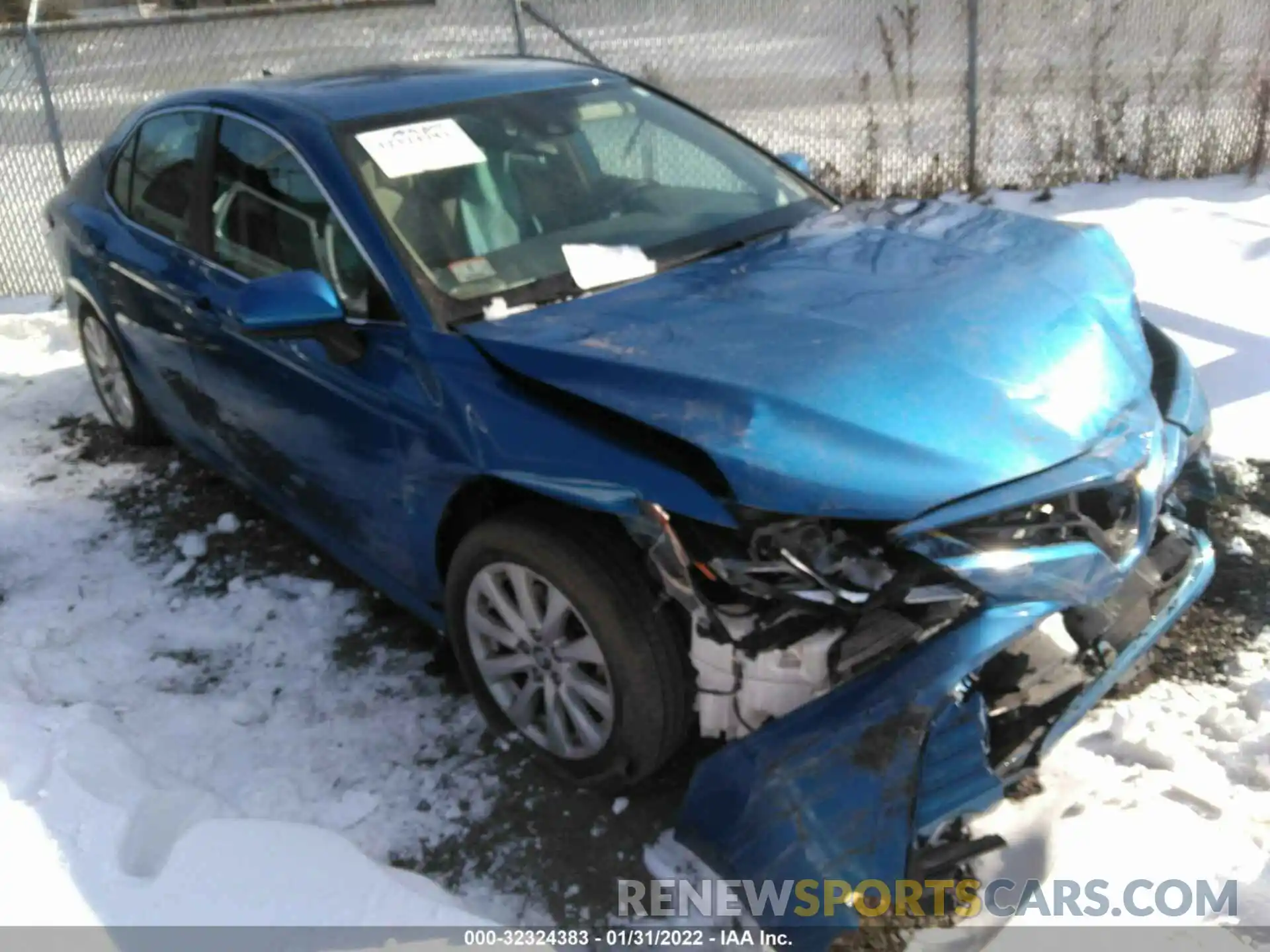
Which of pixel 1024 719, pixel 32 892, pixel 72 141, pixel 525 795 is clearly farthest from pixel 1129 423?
pixel 72 141

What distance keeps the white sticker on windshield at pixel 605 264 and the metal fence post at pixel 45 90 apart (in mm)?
5596

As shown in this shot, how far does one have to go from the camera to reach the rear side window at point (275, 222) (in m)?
3.07

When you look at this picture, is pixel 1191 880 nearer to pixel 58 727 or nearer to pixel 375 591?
pixel 375 591

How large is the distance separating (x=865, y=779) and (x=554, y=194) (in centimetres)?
196

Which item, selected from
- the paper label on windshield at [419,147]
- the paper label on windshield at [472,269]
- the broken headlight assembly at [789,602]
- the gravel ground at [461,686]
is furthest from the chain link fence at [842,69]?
the broken headlight assembly at [789,602]

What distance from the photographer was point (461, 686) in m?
3.33

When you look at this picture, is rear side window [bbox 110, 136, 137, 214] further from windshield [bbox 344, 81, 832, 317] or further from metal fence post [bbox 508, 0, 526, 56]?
metal fence post [bbox 508, 0, 526, 56]

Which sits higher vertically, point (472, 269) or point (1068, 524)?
point (472, 269)

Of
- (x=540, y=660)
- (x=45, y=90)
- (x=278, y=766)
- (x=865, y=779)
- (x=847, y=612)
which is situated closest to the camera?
(x=865, y=779)

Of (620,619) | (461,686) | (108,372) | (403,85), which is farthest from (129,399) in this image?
(620,619)

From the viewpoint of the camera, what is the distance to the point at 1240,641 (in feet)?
10.5

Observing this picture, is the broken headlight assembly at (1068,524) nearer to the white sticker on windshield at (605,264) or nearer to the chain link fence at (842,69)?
the white sticker on windshield at (605,264)

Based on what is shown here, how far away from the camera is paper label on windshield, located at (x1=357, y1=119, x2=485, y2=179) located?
Result: 3.20 m

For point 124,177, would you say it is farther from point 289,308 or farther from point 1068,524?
point 1068,524
